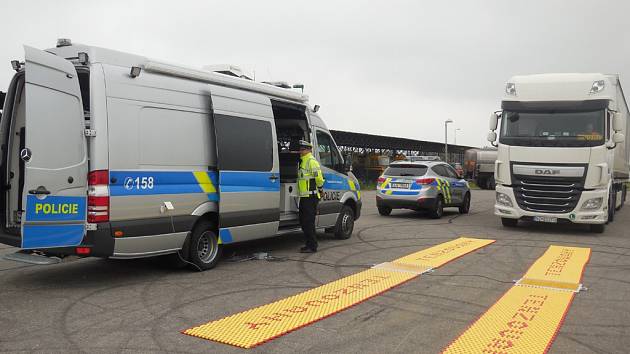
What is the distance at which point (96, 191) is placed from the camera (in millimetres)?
5637

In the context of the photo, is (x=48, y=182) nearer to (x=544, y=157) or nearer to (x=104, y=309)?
(x=104, y=309)

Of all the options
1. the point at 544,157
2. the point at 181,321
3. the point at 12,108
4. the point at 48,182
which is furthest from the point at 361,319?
the point at 544,157

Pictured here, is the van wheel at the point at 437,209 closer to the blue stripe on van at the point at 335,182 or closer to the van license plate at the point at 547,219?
the van license plate at the point at 547,219

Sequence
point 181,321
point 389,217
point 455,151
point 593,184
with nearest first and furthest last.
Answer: point 181,321
point 593,184
point 389,217
point 455,151

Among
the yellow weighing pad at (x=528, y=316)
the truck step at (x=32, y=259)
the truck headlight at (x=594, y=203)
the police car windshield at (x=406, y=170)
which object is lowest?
the yellow weighing pad at (x=528, y=316)

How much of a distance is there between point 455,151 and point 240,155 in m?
65.3

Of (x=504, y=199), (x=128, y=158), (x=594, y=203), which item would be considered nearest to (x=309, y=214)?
(x=128, y=158)

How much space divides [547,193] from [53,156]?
9.76 meters

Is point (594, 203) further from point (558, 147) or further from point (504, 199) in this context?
point (504, 199)

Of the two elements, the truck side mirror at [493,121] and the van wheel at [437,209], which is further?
the van wheel at [437,209]

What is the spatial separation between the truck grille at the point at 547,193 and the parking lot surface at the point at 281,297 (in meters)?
1.97

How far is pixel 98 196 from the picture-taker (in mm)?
5637

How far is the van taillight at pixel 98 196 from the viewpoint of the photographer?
18.5 ft

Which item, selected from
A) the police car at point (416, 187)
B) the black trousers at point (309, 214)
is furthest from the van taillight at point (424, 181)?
the black trousers at point (309, 214)
